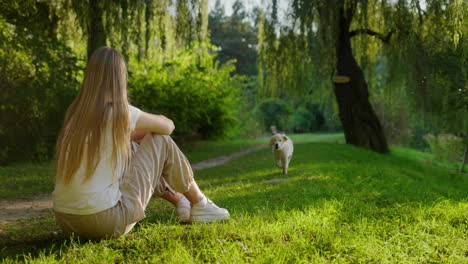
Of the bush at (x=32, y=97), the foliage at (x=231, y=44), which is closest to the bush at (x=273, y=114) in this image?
the foliage at (x=231, y=44)

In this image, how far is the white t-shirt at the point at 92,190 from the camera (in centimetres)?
261

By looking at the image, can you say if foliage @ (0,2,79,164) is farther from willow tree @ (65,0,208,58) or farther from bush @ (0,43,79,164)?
willow tree @ (65,0,208,58)

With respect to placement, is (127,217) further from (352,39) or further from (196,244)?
(352,39)

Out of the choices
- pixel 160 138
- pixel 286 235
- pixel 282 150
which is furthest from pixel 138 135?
pixel 282 150

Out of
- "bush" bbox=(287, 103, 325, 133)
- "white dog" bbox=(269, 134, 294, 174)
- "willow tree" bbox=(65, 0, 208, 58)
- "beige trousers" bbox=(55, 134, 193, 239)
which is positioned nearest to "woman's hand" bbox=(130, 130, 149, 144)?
"beige trousers" bbox=(55, 134, 193, 239)

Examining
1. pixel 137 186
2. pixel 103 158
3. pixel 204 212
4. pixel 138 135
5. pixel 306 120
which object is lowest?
pixel 306 120

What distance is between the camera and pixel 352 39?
520 inches

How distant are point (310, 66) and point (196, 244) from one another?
322 inches

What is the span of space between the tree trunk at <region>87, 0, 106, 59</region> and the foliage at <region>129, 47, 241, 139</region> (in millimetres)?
3115

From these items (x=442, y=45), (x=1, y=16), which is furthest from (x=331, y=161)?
(x=1, y=16)

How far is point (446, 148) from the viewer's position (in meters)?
17.1

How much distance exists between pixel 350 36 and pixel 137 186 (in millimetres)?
11161

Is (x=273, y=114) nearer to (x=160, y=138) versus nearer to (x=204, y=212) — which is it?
(x=204, y=212)

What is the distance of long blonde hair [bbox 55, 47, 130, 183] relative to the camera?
2590 millimetres
